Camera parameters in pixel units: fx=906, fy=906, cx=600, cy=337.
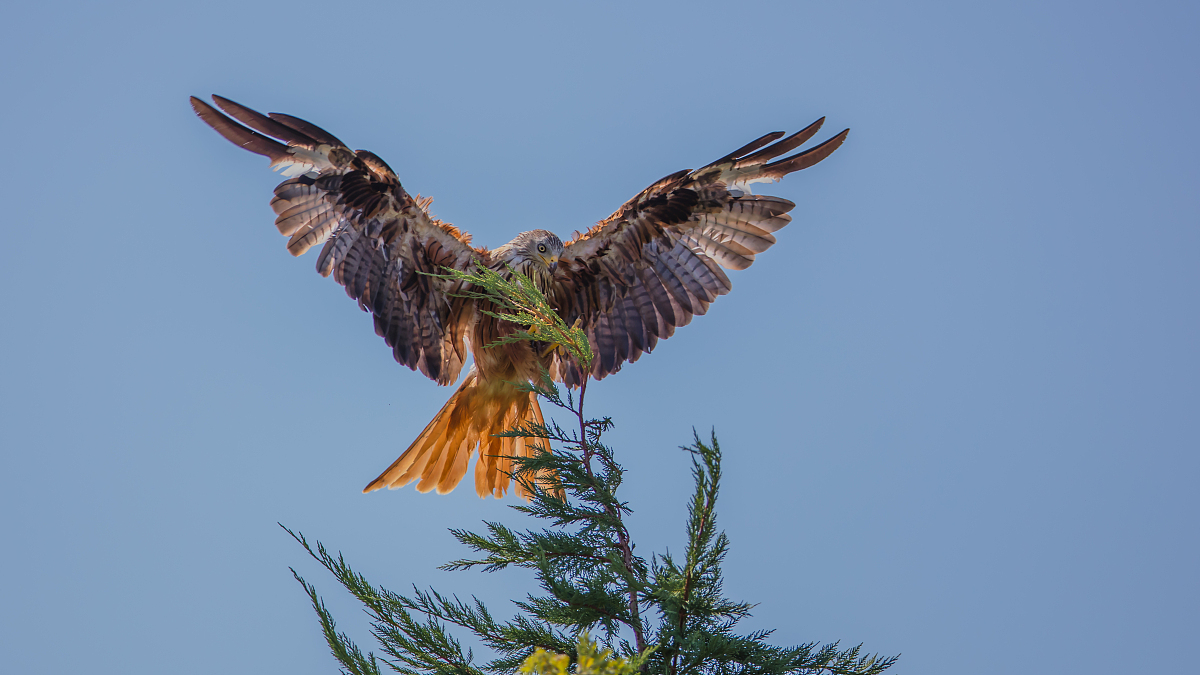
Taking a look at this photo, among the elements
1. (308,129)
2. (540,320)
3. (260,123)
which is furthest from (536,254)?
(540,320)

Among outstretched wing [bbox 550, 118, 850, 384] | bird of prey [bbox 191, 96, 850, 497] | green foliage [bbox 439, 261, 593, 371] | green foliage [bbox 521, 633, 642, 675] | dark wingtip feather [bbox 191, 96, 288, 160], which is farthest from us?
outstretched wing [bbox 550, 118, 850, 384]

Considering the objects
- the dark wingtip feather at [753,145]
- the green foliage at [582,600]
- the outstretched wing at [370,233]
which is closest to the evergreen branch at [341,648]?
the green foliage at [582,600]

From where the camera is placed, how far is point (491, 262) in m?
6.12

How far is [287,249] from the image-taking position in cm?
573

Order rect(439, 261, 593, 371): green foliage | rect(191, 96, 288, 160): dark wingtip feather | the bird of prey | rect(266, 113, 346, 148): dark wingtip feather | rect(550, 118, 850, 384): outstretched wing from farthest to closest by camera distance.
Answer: rect(550, 118, 850, 384): outstretched wing → the bird of prey → rect(266, 113, 346, 148): dark wingtip feather → rect(191, 96, 288, 160): dark wingtip feather → rect(439, 261, 593, 371): green foliage

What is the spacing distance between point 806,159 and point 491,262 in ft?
7.38

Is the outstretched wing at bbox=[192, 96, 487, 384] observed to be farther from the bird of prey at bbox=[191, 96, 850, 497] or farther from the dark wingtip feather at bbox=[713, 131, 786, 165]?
the dark wingtip feather at bbox=[713, 131, 786, 165]

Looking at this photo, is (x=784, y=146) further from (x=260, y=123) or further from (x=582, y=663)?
(x=582, y=663)

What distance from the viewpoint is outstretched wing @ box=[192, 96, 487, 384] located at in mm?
5430

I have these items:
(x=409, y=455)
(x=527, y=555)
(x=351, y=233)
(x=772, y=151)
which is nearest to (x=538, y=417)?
(x=409, y=455)

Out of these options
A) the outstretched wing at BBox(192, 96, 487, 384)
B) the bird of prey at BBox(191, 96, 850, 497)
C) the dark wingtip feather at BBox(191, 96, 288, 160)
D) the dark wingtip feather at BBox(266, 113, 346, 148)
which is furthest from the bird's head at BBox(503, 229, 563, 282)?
the dark wingtip feather at BBox(191, 96, 288, 160)

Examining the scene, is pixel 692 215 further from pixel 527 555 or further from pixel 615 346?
pixel 527 555

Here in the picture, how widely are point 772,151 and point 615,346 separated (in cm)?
174

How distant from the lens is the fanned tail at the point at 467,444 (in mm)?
5918
